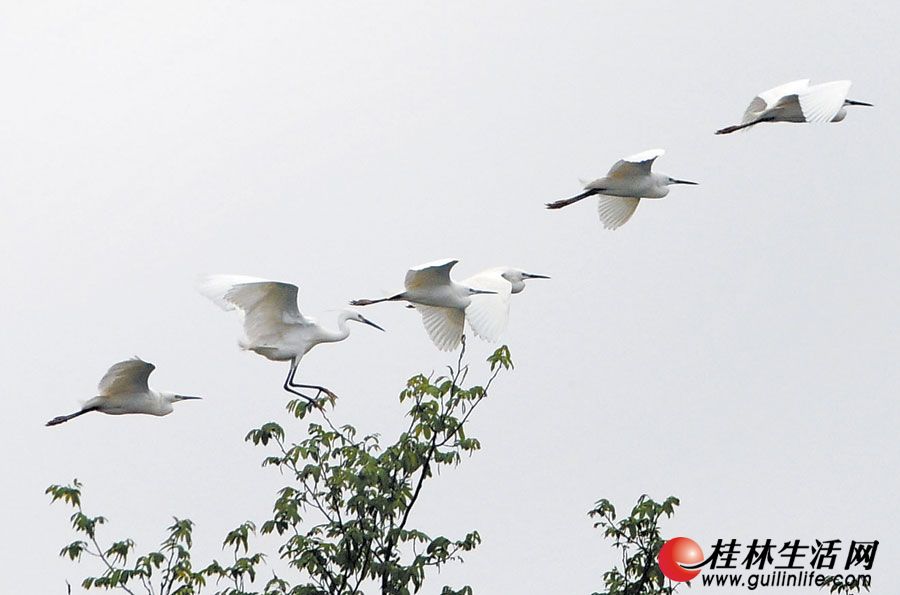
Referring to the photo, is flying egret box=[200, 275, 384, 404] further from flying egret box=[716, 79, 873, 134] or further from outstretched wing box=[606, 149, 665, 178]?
flying egret box=[716, 79, 873, 134]

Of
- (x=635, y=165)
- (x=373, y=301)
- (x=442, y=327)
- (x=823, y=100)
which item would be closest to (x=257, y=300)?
→ (x=373, y=301)

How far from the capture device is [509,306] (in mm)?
14133

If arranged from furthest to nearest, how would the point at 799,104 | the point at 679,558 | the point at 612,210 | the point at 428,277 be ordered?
the point at 612,210 → the point at 799,104 → the point at 428,277 → the point at 679,558

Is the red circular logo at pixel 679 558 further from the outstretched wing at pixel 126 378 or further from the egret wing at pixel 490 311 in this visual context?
the outstretched wing at pixel 126 378

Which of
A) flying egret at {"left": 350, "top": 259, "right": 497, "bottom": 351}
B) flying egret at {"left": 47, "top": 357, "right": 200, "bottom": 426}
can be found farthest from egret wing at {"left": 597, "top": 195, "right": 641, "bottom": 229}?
Answer: flying egret at {"left": 47, "top": 357, "right": 200, "bottom": 426}

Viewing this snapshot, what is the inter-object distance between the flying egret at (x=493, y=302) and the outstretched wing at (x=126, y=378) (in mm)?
2751

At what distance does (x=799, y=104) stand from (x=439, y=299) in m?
3.78

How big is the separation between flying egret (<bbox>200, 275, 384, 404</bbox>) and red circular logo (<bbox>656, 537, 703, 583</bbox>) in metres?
3.14

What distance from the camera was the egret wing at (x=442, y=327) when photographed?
50.4 ft

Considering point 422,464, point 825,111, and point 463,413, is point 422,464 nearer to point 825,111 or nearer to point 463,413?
point 463,413

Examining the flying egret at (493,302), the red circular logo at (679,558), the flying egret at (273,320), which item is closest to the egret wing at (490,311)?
the flying egret at (493,302)

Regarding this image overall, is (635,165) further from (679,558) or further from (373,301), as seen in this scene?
(679,558)

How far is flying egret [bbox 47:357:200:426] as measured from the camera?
13477 mm

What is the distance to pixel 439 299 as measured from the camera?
1444 cm
